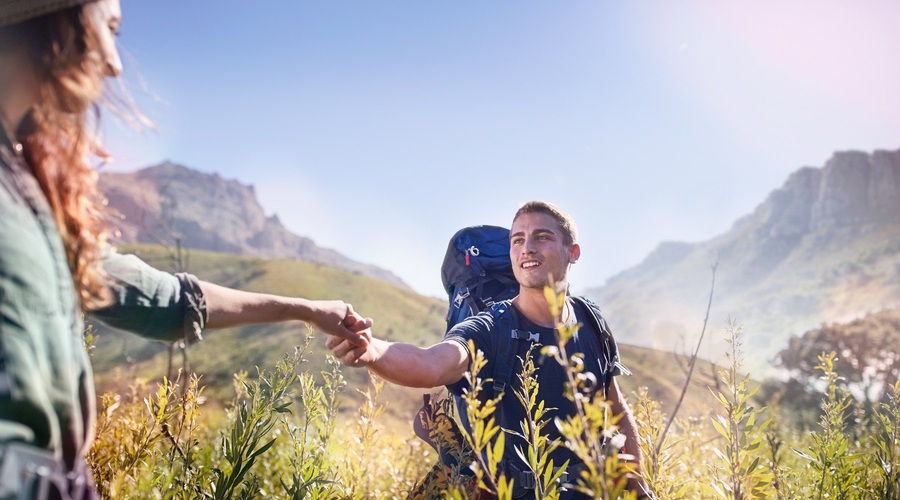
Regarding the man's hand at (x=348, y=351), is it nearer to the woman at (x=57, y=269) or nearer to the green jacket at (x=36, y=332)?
the woman at (x=57, y=269)

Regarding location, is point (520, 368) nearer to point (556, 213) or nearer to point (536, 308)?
point (536, 308)

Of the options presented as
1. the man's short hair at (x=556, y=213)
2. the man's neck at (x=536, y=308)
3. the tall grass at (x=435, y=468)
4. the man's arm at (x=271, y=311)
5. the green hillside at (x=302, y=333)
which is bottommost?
the green hillside at (x=302, y=333)

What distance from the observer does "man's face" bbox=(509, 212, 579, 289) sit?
4141 mm

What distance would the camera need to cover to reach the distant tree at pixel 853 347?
149 feet

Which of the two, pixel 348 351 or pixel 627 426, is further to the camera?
pixel 627 426

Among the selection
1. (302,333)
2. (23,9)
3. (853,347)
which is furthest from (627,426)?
(302,333)

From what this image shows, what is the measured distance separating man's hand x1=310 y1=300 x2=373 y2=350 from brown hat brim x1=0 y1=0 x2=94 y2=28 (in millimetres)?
1196

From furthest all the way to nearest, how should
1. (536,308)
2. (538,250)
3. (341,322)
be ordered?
1. (538,250)
2. (536,308)
3. (341,322)

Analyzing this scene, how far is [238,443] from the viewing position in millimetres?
2559

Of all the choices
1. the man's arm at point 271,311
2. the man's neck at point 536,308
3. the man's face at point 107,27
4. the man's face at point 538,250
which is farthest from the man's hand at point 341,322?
the man's face at point 538,250

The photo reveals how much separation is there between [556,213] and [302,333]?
261 ft

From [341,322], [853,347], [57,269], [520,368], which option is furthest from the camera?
[853,347]

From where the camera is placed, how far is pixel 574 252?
15.3ft

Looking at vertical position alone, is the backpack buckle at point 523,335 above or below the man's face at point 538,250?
below
